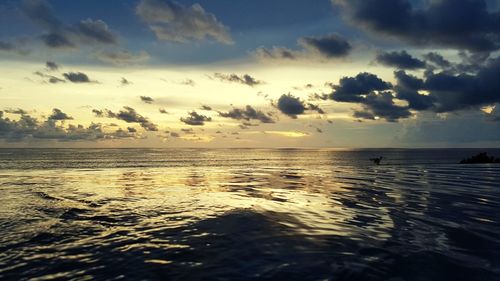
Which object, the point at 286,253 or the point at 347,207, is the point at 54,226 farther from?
the point at 347,207

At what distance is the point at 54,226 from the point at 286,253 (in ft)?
40.1

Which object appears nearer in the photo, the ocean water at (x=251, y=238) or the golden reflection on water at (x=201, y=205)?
the ocean water at (x=251, y=238)

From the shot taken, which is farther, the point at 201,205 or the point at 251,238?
the point at 201,205

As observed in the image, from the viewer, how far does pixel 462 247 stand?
15.0 meters

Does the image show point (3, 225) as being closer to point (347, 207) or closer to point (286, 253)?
point (286, 253)

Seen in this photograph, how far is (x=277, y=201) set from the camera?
27.6 meters

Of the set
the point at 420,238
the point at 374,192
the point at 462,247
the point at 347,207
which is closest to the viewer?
the point at 462,247

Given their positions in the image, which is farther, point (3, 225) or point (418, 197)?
point (418, 197)

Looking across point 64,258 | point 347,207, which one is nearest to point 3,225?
point 64,258

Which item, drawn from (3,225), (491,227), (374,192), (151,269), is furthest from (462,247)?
(3,225)

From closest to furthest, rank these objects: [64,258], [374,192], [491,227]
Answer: [64,258]
[491,227]
[374,192]

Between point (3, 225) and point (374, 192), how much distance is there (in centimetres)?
2735

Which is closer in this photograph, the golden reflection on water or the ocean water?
the ocean water

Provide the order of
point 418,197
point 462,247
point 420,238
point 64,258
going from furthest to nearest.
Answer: point 418,197, point 420,238, point 462,247, point 64,258
